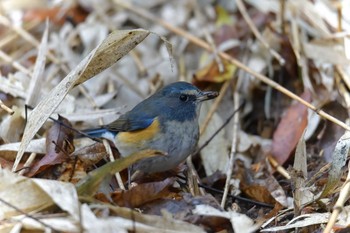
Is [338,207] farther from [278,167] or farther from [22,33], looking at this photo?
[22,33]

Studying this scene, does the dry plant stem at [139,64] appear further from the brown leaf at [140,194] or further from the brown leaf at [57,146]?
the brown leaf at [140,194]

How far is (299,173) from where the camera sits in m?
3.46

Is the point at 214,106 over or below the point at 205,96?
below

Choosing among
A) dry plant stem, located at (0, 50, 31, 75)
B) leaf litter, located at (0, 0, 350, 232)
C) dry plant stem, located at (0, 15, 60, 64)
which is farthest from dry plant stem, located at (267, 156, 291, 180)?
dry plant stem, located at (0, 15, 60, 64)

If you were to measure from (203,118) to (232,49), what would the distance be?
92 cm

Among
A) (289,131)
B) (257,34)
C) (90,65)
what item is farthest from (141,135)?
(257,34)

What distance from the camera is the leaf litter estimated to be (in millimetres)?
3088

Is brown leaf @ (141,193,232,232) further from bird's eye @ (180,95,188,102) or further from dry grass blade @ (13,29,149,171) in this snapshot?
bird's eye @ (180,95,188,102)

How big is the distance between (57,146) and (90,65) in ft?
1.94

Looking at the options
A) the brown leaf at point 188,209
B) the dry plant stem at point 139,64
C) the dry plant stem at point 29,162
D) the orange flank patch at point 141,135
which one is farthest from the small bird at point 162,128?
the dry plant stem at point 139,64

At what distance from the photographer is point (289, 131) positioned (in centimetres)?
447

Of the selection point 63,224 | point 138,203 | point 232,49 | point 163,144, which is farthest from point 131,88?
point 63,224

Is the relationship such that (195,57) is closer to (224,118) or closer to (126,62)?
(126,62)

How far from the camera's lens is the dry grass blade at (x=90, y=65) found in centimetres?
347
